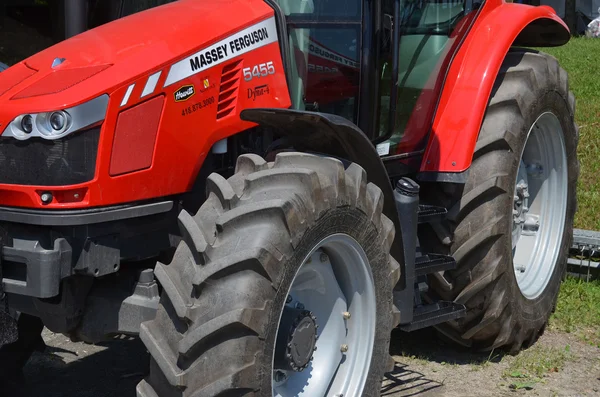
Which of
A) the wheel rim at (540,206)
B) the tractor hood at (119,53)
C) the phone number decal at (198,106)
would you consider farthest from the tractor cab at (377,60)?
the wheel rim at (540,206)

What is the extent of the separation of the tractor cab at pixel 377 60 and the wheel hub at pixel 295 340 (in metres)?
1.01

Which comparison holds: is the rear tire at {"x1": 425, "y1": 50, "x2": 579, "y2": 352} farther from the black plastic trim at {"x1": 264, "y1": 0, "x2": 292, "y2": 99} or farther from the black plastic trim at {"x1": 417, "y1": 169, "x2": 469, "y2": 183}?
the black plastic trim at {"x1": 264, "y1": 0, "x2": 292, "y2": 99}

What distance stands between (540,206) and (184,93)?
273 centimetres

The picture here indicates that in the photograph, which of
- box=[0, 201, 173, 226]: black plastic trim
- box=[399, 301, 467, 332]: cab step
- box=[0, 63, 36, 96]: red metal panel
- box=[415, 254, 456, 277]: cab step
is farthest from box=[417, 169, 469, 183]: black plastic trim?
box=[0, 63, 36, 96]: red metal panel

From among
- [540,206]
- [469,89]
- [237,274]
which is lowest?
[540,206]

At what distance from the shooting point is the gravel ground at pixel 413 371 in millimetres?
4656

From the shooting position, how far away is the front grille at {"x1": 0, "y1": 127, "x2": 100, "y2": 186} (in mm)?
3314

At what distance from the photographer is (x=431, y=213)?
4.62 m

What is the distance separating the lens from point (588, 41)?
17.9 m

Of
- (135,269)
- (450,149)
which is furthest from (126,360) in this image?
A: (450,149)

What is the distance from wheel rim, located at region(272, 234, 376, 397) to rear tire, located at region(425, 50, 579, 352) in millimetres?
1040

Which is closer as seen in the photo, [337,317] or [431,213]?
[337,317]

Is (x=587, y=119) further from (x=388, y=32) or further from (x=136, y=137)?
(x=136, y=137)

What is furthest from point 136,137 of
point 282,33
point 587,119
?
point 587,119
